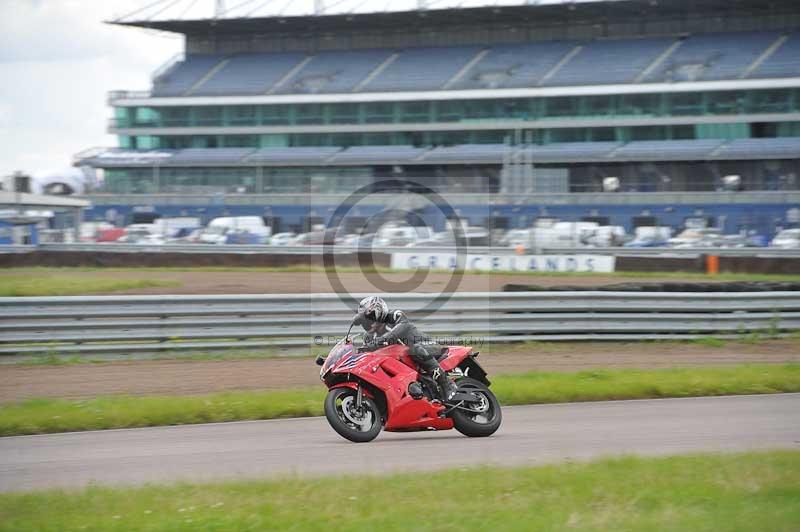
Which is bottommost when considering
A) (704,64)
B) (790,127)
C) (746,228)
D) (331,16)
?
(746,228)

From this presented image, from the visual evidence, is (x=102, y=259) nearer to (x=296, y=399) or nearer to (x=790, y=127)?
(x=296, y=399)

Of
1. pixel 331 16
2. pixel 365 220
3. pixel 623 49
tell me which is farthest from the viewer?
pixel 331 16

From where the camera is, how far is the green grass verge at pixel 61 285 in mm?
23500

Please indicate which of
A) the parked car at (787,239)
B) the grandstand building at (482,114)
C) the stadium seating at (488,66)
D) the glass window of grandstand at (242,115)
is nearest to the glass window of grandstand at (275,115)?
the grandstand building at (482,114)

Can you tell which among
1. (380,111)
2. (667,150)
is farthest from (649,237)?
(380,111)

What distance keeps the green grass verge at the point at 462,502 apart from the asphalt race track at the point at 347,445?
0.69m

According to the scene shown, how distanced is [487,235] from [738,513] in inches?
1304

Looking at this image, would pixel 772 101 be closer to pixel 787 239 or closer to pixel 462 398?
pixel 787 239

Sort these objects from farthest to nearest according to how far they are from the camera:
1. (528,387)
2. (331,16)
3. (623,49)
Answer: (331,16) → (623,49) → (528,387)

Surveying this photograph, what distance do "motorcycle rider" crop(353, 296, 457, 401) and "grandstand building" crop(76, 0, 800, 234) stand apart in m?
37.3

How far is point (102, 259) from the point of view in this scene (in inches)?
1379

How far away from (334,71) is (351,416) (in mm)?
59365

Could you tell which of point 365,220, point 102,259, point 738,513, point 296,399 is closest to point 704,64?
point 365,220

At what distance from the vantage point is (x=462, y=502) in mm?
6461
